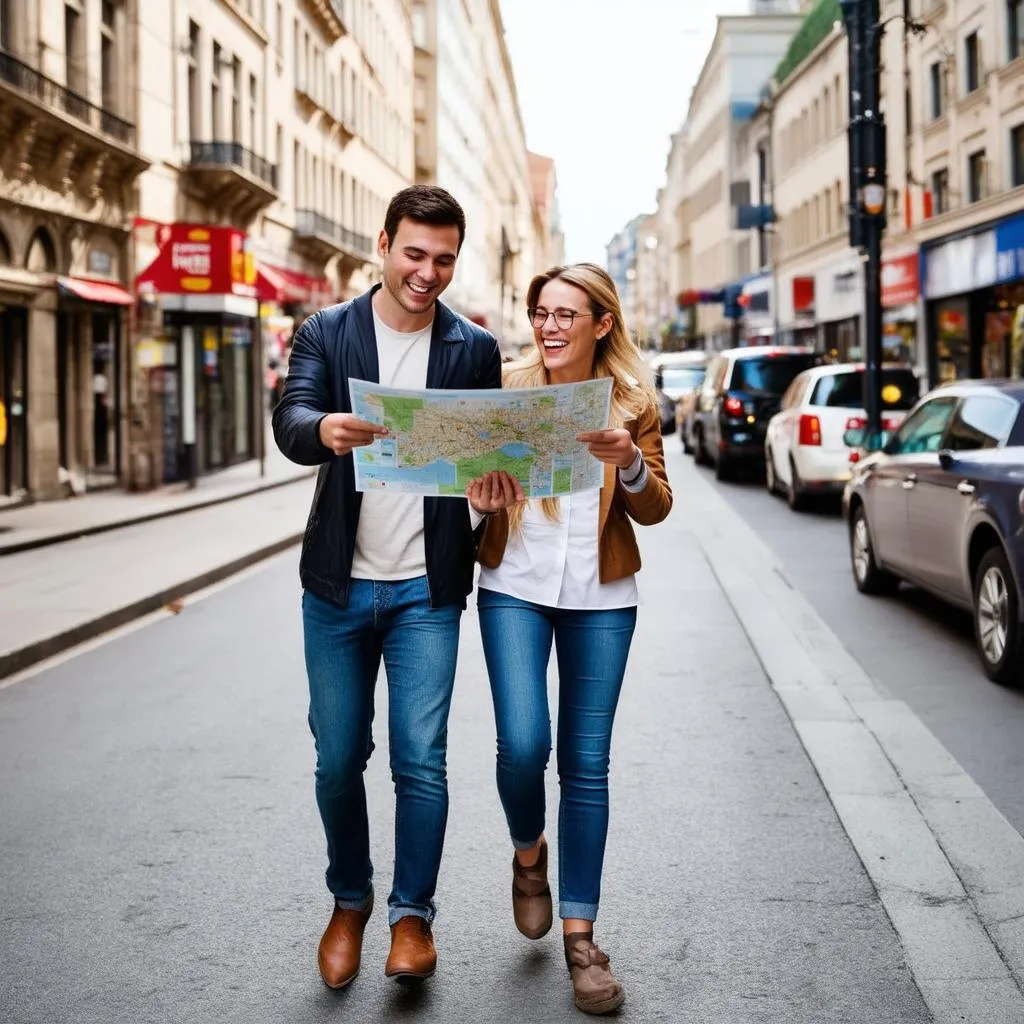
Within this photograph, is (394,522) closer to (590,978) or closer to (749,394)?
(590,978)

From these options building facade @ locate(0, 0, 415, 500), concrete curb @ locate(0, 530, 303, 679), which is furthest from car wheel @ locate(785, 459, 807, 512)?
building facade @ locate(0, 0, 415, 500)

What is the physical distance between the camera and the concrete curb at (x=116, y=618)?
9.24 meters

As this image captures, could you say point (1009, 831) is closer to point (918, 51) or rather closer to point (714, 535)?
point (714, 535)

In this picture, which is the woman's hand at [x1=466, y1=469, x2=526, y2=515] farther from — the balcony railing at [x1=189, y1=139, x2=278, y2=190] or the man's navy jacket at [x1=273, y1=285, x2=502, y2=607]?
the balcony railing at [x1=189, y1=139, x2=278, y2=190]

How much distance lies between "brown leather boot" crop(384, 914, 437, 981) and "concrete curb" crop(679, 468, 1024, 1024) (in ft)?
3.95

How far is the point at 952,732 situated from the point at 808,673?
1.54 metres

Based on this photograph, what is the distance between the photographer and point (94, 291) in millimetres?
21422

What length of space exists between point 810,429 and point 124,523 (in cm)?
771

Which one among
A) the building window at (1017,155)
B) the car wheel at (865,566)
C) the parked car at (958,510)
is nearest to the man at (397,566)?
the parked car at (958,510)

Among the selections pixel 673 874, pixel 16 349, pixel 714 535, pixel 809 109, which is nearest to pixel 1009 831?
pixel 673 874

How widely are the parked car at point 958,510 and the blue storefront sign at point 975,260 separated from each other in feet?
66.9

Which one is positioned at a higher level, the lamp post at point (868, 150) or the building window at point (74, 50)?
the building window at point (74, 50)

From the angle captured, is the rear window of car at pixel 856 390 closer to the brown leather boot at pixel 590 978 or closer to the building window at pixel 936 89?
the brown leather boot at pixel 590 978

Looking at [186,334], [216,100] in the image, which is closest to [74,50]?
[186,334]
